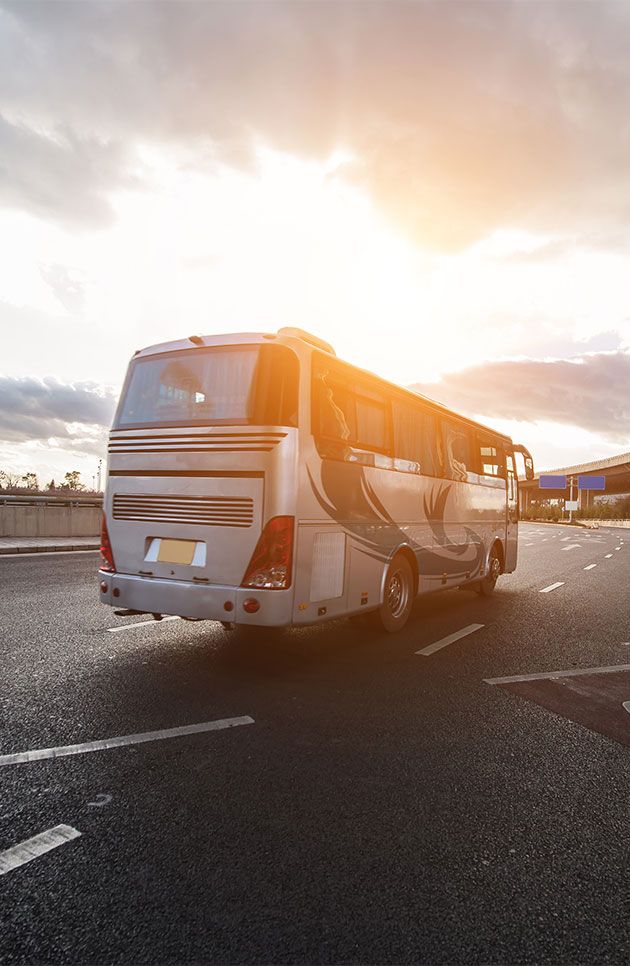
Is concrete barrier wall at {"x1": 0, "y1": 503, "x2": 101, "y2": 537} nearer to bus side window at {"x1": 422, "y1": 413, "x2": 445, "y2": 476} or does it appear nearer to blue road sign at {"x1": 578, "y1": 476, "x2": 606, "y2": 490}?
bus side window at {"x1": 422, "y1": 413, "x2": 445, "y2": 476}

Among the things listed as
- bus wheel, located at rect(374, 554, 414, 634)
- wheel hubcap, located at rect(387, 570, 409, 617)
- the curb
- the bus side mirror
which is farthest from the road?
the curb

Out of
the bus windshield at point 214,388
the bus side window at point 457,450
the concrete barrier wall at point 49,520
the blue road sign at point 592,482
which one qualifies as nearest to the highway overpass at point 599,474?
the blue road sign at point 592,482

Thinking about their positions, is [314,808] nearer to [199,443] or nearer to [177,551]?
[177,551]

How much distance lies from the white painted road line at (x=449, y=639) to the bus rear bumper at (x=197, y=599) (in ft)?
6.47

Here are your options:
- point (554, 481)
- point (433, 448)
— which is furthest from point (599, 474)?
point (433, 448)

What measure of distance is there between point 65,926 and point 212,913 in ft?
1.62

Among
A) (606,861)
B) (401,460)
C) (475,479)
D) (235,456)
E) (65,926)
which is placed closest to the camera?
(65,926)

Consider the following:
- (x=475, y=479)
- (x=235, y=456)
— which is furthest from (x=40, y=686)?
(x=475, y=479)

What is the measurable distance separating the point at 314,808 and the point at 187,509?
3059mm

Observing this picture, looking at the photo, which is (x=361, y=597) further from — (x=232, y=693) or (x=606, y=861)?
(x=606, y=861)

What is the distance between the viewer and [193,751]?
3715mm

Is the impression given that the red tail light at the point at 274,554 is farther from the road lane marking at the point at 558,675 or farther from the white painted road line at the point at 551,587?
the white painted road line at the point at 551,587

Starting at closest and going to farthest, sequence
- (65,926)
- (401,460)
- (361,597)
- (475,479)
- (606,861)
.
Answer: (65,926) < (606,861) < (361,597) < (401,460) < (475,479)

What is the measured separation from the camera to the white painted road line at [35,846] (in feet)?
8.36
